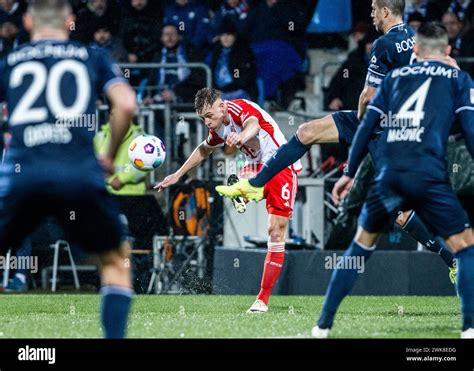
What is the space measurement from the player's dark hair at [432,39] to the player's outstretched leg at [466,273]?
1.23m

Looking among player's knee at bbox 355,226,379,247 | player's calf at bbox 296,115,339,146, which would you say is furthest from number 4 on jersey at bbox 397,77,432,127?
player's calf at bbox 296,115,339,146

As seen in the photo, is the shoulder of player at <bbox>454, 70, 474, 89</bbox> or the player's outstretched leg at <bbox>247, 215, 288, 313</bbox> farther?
the player's outstretched leg at <bbox>247, 215, 288, 313</bbox>

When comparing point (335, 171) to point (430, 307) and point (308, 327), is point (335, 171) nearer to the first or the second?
point (430, 307)

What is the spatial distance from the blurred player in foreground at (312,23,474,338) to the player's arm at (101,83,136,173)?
1.81 metres

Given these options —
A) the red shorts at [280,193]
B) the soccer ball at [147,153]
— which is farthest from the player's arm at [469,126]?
Result: the soccer ball at [147,153]

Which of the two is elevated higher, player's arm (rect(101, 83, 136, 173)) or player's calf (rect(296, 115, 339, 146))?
player's arm (rect(101, 83, 136, 173))

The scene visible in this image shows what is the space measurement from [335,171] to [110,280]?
29.9 feet

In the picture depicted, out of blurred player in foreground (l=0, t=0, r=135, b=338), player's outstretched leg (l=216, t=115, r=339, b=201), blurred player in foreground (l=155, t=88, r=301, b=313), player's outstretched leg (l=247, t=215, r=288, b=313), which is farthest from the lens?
player's outstretched leg (l=247, t=215, r=288, b=313)

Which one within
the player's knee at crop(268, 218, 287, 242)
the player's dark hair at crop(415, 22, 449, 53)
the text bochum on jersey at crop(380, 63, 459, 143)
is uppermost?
the player's dark hair at crop(415, 22, 449, 53)

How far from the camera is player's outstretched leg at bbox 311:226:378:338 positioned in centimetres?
778

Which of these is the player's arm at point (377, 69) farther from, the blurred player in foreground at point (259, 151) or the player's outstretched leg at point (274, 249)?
the player's outstretched leg at point (274, 249)

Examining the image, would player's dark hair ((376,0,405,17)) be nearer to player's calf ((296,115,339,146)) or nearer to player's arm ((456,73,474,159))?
player's calf ((296,115,339,146))

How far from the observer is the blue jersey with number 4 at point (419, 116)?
7.66m

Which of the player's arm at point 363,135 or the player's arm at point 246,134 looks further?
the player's arm at point 246,134
